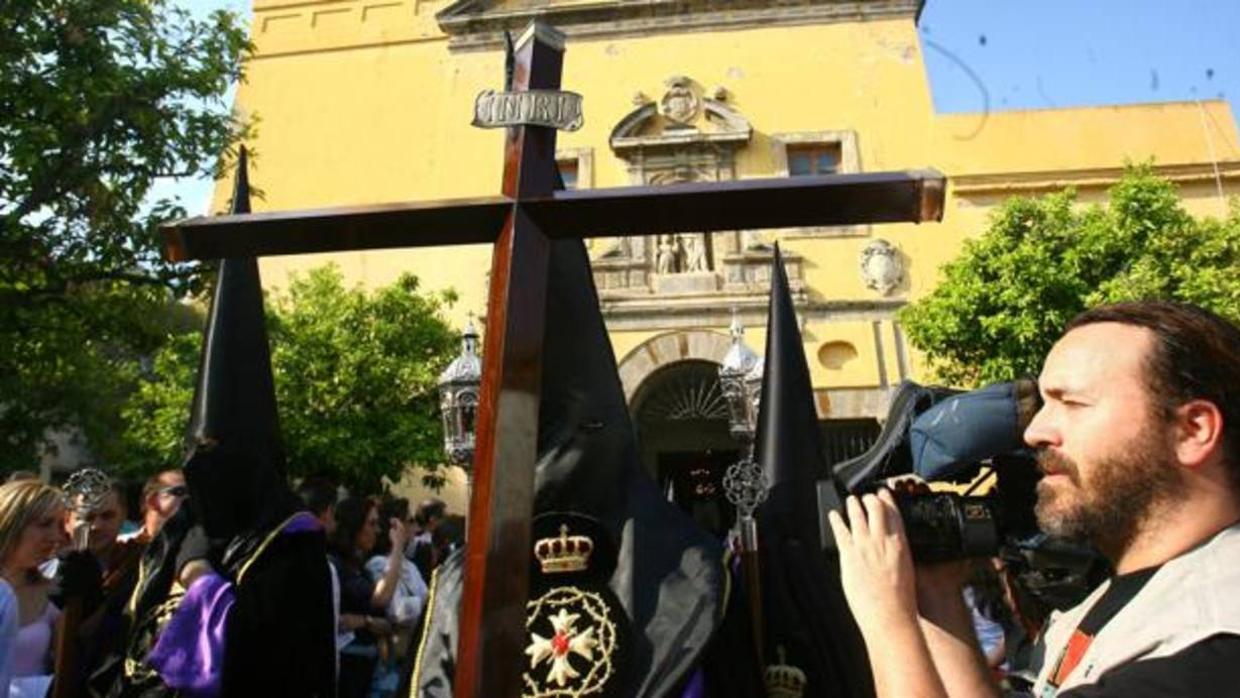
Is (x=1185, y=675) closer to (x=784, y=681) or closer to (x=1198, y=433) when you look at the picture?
(x=1198, y=433)

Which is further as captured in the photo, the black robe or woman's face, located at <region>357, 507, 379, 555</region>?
woman's face, located at <region>357, 507, 379, 555</region>

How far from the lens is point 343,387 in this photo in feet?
38.1

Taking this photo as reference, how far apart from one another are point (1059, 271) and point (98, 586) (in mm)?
10614

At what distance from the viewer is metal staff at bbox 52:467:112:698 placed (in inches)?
122

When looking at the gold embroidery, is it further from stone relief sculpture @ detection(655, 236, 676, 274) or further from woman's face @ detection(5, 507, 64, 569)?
stone relief sculpture @ detection(655, 236, 676, 274)

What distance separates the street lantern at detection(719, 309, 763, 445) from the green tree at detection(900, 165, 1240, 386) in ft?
16.7

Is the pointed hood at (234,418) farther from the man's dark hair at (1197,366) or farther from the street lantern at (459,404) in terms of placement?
the street lantern at (459,404)

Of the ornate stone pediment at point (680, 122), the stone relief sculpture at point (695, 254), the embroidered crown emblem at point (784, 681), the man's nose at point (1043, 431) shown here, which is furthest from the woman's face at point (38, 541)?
the ornate stone pediment at point (680, 122)

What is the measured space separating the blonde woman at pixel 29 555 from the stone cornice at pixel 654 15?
12.5 meters

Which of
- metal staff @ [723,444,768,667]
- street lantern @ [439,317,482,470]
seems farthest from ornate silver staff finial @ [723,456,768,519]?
street lantern @ [439,317,482,470]

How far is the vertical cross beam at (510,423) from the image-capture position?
1.60m

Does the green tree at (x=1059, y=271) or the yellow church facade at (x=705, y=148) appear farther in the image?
the yellow church facade at (x=705, y=148)

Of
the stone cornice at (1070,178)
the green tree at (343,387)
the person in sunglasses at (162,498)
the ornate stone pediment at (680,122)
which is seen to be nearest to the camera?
the person in sunglasses at (162,498)

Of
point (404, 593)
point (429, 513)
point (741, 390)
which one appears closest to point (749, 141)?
point (429, 513)
